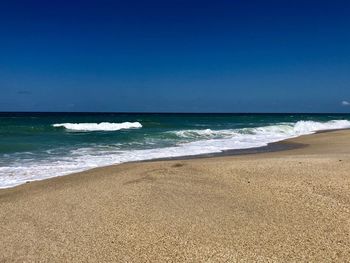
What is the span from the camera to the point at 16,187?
27.0ft

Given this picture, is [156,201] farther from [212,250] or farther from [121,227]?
[212,250]

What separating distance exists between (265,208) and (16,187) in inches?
225

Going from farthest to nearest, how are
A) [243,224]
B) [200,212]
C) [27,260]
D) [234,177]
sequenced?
[234,177] < [200,212] < [243,224] < [27,260]

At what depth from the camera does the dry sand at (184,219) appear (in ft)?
13.0

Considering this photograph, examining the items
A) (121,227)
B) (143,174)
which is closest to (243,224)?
(121,227)

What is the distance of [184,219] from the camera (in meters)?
5.05

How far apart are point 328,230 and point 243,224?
3.40 ft

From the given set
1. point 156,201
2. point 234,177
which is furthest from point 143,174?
point 156,201

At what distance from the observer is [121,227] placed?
190 inches

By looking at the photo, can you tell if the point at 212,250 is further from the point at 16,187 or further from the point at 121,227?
the point at 16,187

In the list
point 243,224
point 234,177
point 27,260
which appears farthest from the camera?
point 234,177

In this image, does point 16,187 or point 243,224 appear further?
point 16,187

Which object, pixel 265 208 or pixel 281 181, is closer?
pixel 265 208

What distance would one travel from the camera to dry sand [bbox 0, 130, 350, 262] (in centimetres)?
398
